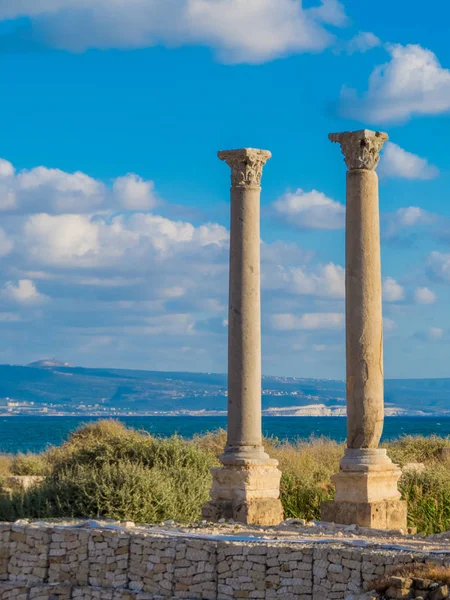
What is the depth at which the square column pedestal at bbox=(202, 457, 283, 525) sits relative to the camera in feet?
63.5

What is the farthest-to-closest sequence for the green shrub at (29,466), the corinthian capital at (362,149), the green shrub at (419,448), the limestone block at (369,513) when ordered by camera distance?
the green shrub at (29,466) → the green shrub at (419,448) → the corinthian capital at (362,149) → the limestone block at (369,513)

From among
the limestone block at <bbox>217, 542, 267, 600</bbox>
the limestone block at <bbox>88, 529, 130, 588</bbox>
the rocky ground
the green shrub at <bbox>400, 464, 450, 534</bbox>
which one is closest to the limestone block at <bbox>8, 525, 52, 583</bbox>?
the rocky ground

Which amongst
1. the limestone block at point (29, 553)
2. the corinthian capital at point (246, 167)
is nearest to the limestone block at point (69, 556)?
the limestone block at point (29, 553)

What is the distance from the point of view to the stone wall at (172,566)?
43.9ft

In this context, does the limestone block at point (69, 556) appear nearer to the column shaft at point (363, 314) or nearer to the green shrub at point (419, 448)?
the column shaft at point (363, 314)

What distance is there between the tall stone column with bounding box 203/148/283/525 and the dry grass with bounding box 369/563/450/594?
6.78 meters

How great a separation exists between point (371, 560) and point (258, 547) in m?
1.79

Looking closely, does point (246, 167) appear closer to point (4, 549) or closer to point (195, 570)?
point (4, 549)

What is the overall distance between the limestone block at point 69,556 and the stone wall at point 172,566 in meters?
0.01

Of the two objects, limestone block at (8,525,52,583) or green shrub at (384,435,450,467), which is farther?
green shrub at (384,435,450,467)

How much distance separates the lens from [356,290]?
1903cm

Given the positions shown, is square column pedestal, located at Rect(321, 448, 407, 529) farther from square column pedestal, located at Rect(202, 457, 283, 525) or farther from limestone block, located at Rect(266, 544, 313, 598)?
limestone block, located at Rect(266, 544, 313, 598)

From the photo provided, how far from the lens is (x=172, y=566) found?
49.2 ft

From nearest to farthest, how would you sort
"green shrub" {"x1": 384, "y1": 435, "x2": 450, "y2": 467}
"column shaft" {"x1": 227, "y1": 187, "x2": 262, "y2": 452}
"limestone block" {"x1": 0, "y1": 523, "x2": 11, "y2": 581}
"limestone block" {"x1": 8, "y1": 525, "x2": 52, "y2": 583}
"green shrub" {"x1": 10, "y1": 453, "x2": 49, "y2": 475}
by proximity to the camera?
1. "limestone block" {"x1": 8, "y1": 525, "x2": 52, "y2": 583}
2. "limestone block" {"x1": 0, "y1": 523, "x2": 11, "y2": 581}
3. "column shaft" {"x1": 227, "y1": 187, "x2": 262, "y2": 452}
4. "green shrub" {"x1": 384, "y1": 435, "x2": 450, "y2": 467}
5. "green shrub" {"x1": 10, "y1": 453, "x2": 49, "y2": 475}
